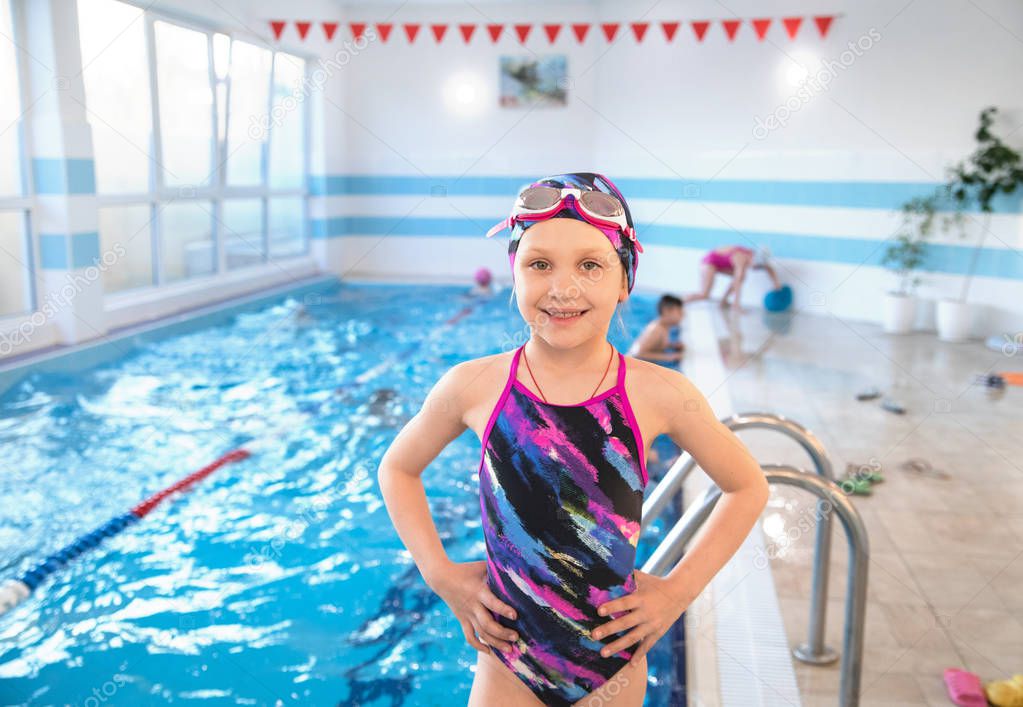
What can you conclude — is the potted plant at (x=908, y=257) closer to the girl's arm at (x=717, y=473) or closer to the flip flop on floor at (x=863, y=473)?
the flip flop on floor at (x=863, y=473)

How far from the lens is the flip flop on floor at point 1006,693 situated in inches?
102

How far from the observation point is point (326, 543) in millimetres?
4211

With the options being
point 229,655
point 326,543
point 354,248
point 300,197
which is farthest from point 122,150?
point 229,655

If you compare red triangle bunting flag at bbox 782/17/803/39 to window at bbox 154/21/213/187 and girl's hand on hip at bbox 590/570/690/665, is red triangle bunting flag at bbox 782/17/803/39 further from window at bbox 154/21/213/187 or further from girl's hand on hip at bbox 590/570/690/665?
girl's hand on hip at bbox 590/570/690/665

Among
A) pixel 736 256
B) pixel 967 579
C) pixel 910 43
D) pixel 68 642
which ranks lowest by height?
pixel 68 642

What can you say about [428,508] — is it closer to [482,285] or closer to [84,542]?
[84,542]

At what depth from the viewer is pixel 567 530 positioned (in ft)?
4.77

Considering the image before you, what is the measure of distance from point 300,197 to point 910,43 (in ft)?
26.2

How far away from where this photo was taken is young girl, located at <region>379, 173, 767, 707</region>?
1.43 meters

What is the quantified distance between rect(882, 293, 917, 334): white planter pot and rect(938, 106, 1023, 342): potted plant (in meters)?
0.29

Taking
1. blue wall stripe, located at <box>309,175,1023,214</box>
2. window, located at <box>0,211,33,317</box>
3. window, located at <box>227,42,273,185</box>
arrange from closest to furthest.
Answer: window, located at <box>0,211,33,317</box>
blue wall stripe, located at <box>309,175,1023,214</box>
window, located at <box>227,42,273,185</box>

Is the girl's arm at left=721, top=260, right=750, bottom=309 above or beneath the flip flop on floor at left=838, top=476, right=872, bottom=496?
above

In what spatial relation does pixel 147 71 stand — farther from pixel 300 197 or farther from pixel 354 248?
pixel 354 248

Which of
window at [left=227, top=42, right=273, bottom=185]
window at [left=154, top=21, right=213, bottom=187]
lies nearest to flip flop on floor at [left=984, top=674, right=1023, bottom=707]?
window at [left=154, top=21, right=213, bottom=187]
